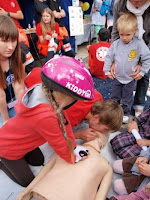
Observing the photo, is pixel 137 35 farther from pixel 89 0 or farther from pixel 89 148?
pixel 89 0

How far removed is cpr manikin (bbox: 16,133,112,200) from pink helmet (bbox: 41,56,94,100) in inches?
18.6

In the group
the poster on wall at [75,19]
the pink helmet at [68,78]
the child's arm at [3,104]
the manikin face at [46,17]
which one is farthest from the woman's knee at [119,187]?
the poster on wall at [75,19]

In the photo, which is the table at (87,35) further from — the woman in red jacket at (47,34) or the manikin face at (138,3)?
the manikin face at (138,3)

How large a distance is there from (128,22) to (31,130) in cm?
122

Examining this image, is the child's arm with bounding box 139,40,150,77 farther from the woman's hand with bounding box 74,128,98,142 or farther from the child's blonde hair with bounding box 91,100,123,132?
the woman's hand with bounding box 74,128,98,142

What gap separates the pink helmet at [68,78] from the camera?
34.0 inches

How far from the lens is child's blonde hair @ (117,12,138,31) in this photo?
1.64 m

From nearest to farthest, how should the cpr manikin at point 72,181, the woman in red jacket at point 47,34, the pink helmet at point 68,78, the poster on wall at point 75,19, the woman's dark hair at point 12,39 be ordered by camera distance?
the pink helmet at point 68,78
the cpr manikin at point 72,181
the woman's dark hair at point 12,39
the woman in red jacket at point 47,34
the poster on wall at point 75,19

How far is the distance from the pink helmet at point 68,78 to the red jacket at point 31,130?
14cm

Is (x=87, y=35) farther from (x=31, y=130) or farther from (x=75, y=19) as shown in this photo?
(x=31, y=130)

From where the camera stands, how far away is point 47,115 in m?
0.95

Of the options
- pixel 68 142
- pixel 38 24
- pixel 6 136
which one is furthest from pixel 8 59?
pixel 38 24

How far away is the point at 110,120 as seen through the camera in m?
1.38

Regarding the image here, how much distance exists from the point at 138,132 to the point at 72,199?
0.78 metres
